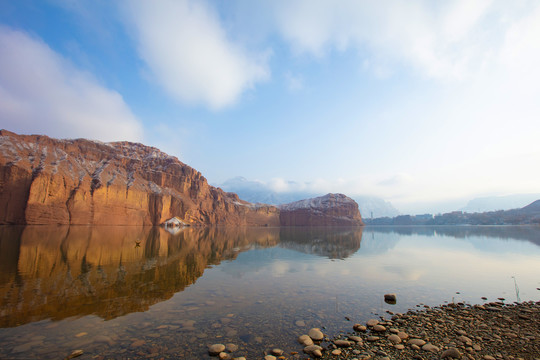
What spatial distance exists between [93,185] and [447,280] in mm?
123596

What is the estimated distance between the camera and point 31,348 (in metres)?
6.71

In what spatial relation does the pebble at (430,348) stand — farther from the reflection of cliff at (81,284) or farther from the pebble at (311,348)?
the reflection of cliff at (81,284)

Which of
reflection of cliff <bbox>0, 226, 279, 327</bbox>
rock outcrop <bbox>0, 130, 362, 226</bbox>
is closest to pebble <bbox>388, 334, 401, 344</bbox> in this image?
reflection of cliff <bbox>0, 226, 279, 327</bbox>

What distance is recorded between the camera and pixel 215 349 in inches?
277

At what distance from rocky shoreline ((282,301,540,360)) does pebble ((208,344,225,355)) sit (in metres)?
1.46

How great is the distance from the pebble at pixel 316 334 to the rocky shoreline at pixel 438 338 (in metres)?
0.02

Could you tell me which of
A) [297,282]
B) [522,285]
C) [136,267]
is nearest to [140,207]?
[136,267]

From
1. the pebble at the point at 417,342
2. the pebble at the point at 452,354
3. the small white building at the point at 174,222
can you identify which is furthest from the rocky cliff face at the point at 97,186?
the pebble at the point at 452,354

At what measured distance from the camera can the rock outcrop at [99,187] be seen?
273 feet

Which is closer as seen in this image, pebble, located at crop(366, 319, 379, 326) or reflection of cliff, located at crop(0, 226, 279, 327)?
pebble, located at crop(366, 319, 379, 326)

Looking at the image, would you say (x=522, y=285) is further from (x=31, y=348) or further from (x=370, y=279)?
(x=31, y=348)

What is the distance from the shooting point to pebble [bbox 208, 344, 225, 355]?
6.96 m

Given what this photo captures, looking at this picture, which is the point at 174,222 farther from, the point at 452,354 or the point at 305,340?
the point at 452,354

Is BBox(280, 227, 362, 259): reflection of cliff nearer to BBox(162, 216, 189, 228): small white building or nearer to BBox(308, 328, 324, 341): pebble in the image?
BBox(308, 328, 324, 341): pebble
